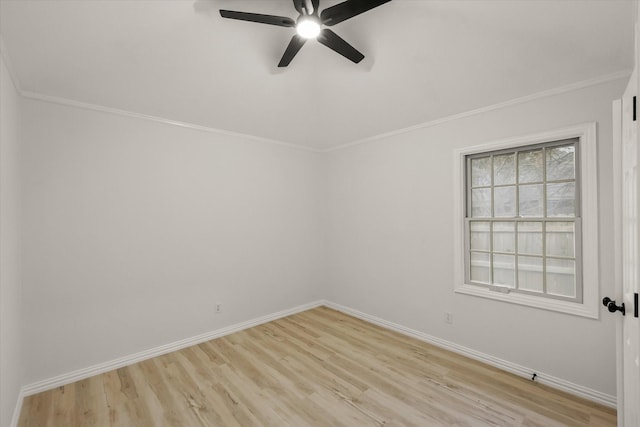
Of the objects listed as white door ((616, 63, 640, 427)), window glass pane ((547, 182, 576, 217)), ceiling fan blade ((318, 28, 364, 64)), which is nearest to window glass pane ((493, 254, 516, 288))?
window glass pane ((547, 182, 576, 217))

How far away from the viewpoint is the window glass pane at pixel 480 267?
117 inches

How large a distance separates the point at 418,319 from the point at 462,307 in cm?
57

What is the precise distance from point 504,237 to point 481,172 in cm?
71

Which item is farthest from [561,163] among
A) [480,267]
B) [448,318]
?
[448,318]

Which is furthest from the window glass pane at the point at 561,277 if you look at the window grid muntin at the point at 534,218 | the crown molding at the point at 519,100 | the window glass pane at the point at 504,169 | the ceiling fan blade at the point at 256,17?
the ceiling fan blade at the point at 256,17

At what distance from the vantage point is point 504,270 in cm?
287

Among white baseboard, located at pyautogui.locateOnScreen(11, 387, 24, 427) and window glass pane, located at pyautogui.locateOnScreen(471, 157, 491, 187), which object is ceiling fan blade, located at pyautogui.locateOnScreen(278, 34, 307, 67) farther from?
white baseboard, located at pyautogui.locateOnScreen(11, 387, 24, 427)

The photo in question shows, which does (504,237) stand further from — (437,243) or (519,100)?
(519,100)

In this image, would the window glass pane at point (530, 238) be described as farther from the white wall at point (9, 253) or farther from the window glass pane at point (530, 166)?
the white wall at point (9, 253)

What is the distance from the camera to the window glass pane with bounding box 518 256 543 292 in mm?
2650

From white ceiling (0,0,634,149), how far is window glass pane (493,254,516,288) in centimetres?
155

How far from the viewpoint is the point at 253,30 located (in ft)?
7.53

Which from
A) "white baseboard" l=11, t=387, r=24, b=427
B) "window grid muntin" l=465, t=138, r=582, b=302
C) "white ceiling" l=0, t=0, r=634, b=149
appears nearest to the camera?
"white ceiling" l=0, t=0, r=634, b=149

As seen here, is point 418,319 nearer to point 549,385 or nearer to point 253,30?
point 549,385
